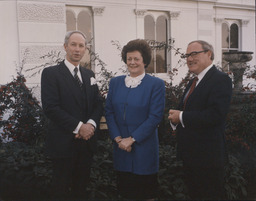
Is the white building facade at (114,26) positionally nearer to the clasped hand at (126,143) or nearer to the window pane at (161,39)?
the window pane at (161,39)

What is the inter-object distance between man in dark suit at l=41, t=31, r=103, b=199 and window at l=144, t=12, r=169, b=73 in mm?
7126

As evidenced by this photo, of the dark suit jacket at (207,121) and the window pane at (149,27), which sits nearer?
the dark suit jacket at (207,121)

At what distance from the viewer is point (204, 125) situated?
7.75 ft

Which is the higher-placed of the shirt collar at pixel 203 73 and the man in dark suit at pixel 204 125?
the shirt collar at pixel 203 73

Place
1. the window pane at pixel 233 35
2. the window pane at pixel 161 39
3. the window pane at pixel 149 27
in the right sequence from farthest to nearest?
the window pane at pixel 233 35
the window pane at pixel 161 39
the window pane at pixel 149 27

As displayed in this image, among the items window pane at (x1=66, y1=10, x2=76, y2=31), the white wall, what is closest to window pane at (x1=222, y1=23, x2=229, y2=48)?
window pane at (x1=66, y1=10, x2=76, y2=31)

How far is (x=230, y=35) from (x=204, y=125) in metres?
10.5

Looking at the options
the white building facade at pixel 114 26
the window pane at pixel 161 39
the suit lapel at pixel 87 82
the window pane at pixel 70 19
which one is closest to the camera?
the suit lapel at pixel 87 82

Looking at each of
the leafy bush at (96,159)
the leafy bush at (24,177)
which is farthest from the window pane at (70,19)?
the leafy bush at (24,177)

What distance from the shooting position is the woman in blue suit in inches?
102

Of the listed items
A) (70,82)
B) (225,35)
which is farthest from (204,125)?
(225,35)

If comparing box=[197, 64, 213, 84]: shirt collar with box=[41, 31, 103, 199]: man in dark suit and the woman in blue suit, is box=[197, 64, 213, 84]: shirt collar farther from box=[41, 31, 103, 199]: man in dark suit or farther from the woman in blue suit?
box=[41, 31, 103, 199]: man in dark suit

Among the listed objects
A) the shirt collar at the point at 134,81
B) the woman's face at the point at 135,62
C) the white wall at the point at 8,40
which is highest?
the white wall at the point at 8,40

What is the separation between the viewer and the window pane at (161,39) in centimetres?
997
